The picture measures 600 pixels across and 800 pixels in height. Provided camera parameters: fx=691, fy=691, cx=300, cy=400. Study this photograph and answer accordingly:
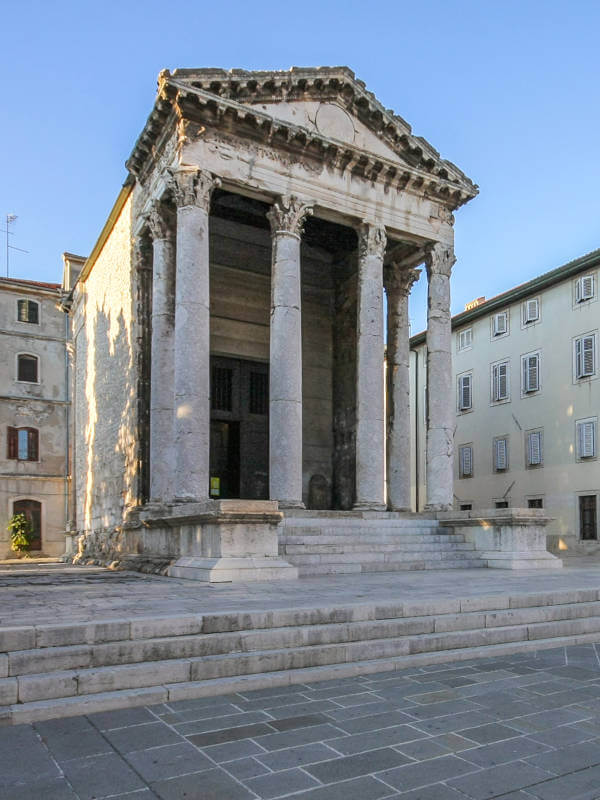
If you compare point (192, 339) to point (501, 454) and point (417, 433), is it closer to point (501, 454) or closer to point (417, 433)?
point (501, 454)

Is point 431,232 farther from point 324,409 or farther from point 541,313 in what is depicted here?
point 541,313

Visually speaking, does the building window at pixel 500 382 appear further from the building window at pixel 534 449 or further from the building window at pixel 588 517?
the building window at pixel 588 517

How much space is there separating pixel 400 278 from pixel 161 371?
820 centimetres

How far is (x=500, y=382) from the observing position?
31.5 m

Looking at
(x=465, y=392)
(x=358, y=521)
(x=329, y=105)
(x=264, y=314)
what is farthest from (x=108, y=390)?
(x=465, y=392)

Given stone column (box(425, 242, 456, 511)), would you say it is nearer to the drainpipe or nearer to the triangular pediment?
the triangular pediment

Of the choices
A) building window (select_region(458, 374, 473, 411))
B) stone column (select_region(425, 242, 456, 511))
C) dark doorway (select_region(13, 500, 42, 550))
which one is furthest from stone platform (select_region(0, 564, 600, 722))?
building window (select_region(458, 374, 473, 411))

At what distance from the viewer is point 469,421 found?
110 ft

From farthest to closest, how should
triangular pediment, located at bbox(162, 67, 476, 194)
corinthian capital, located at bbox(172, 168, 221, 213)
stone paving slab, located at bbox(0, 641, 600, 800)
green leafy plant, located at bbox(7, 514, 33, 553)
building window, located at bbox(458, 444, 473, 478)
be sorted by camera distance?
building window, located at bbox(458, 444, 473, 478), green leafy plant, located at bbox(7, 514, 33, 553), triangular pediment, located at bbox(162, 67, 476, 194), corinthian capital, located at bbox(172, 168, 221, 213), stone paving slab, located at bbox(0, 641, 600, 800)

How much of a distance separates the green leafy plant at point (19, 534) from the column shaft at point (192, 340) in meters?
18.6

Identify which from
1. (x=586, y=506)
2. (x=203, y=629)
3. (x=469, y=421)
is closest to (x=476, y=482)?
(x=469, y=421)

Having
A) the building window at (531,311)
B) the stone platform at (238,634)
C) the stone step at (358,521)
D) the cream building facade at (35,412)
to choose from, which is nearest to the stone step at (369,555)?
the stone step at (358,521)

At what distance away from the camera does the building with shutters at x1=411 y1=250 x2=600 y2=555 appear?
26641 millimetres

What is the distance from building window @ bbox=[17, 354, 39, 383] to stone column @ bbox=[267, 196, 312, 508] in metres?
19.6
